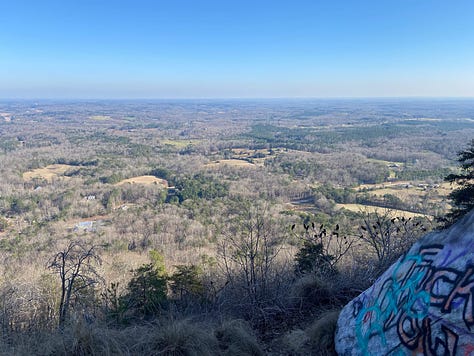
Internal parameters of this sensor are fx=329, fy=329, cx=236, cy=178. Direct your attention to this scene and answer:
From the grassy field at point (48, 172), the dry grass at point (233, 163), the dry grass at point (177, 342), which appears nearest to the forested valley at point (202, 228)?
the dry grass at point (177, 342)

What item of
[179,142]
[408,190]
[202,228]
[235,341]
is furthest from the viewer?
[179,142]

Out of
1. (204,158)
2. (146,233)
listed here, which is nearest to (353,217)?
(146,233)

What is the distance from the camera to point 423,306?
248 centimetres

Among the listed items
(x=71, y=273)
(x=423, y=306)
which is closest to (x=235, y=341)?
(x=423, y=306)

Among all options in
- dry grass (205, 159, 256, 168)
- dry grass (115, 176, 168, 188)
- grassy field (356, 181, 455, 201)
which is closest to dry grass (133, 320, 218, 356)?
grassy field (356, 181, 455, 201)

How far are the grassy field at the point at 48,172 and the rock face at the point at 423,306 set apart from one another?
50303mm

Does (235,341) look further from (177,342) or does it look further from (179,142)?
(179,142)

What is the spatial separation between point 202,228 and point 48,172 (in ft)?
114

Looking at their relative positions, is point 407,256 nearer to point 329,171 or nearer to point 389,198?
point 389,198

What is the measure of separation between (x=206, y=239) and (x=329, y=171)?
1154 inches

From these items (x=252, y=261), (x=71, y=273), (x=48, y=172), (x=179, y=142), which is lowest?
(x=48, y=172)

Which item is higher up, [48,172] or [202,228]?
[48,172]

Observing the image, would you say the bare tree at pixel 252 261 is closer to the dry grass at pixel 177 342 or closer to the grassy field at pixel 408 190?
the dry grass at pixel 177 342

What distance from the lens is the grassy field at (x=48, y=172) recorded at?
47.0m
